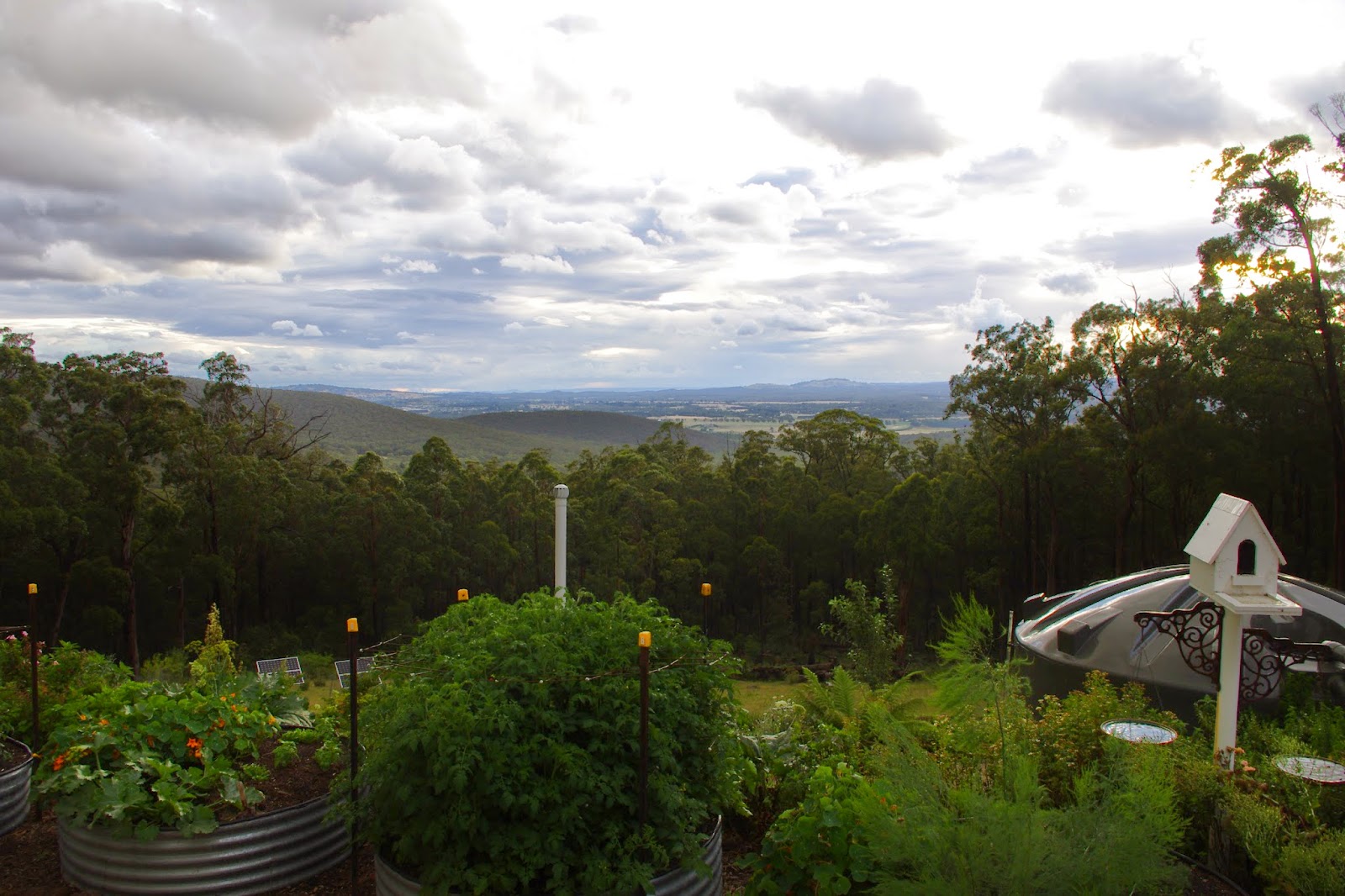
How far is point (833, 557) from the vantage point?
1245 inches

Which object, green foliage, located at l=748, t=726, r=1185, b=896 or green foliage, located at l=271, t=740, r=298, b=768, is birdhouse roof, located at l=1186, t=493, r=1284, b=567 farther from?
green foliage, located at l=271, t=740, r=298, b=768

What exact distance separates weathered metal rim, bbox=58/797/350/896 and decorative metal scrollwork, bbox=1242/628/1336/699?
554 centimetres

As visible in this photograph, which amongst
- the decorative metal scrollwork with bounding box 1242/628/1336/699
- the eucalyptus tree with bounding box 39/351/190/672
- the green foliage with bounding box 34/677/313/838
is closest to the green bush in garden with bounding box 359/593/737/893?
the green foliage with bounding box 34/677/313/838

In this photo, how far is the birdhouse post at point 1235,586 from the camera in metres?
4.78

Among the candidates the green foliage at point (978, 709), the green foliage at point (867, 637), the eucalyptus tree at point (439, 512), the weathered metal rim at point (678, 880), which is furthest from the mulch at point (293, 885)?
the eucalyptus tree at point (439, 512)

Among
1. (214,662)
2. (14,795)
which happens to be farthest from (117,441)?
(14,795)

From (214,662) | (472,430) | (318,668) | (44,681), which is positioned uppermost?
(44,681)

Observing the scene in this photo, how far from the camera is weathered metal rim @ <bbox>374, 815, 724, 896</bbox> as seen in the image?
12.4 feet

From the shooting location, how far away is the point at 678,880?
3854mm

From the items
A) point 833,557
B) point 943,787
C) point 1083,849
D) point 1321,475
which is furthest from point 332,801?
point 833,557

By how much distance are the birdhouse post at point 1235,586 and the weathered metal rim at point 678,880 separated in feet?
9.29

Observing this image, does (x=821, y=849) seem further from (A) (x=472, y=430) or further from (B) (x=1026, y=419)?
(A) (x=472, y=430)

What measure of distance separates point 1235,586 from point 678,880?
11.6 feet

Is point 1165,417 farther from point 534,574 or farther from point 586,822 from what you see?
point 586,822
